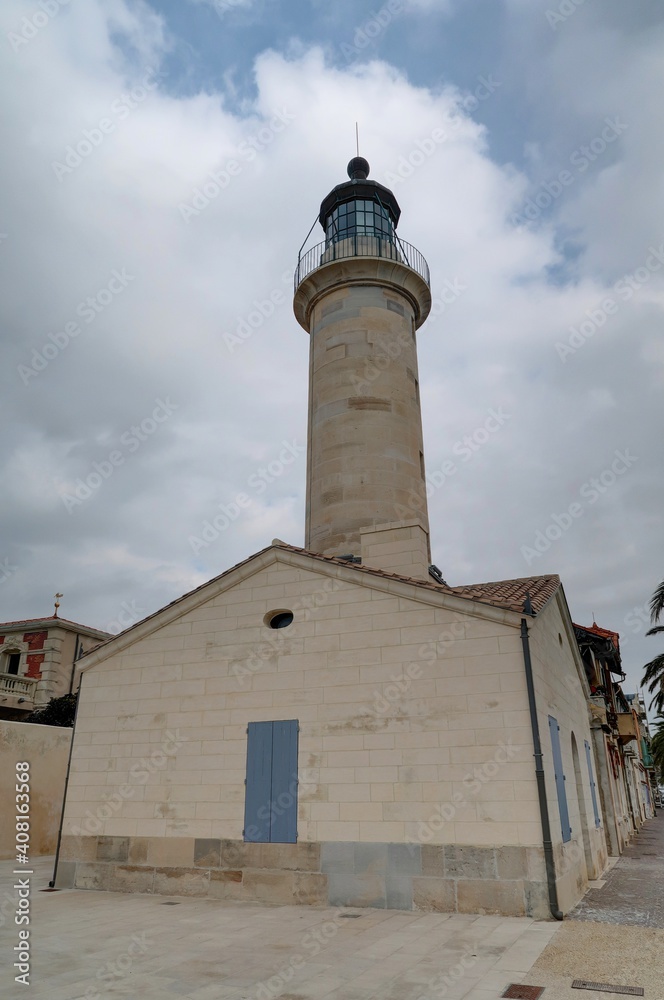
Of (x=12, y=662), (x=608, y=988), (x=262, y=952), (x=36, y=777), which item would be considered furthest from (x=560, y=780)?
(x=12, y=662)

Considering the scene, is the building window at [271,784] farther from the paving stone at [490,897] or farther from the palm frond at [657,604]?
the palm frond at [657,604]

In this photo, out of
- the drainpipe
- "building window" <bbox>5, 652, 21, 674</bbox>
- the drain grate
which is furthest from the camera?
"building window" <bbox>5, 652, 21, 674</bbox>

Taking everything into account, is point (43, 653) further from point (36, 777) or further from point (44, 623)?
point (36, 777)

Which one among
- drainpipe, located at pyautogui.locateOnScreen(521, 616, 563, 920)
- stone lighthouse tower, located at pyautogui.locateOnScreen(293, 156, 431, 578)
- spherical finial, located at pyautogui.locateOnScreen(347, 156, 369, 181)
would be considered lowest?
drainpipe, located at pyautogui.locateOnScreen(521, 616, 563, 920)

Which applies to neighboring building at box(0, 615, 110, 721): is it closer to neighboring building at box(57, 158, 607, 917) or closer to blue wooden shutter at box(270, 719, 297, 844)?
neighboring building at box(57, 158, 607, 917)

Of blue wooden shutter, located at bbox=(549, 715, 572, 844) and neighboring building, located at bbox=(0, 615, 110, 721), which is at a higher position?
neighboring building, located at bbox=(0, 615, 110, 721)

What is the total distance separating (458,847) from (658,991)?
141 inches

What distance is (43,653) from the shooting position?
101ft

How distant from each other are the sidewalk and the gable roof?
12.4 ft

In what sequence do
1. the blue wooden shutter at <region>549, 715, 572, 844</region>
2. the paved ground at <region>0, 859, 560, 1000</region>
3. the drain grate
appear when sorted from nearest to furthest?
the drain grate, the paved ground at <region>0, 859, 560, 1000</region>, the blue wooden shutter at <region>549, 715, 572, 844</region>

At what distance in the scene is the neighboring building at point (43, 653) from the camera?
2981cm

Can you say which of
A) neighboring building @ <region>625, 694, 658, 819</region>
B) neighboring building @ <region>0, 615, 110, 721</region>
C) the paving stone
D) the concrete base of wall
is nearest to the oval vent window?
the concrete base of wall

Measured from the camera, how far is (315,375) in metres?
18.4

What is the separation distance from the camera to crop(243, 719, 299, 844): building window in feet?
32.7
